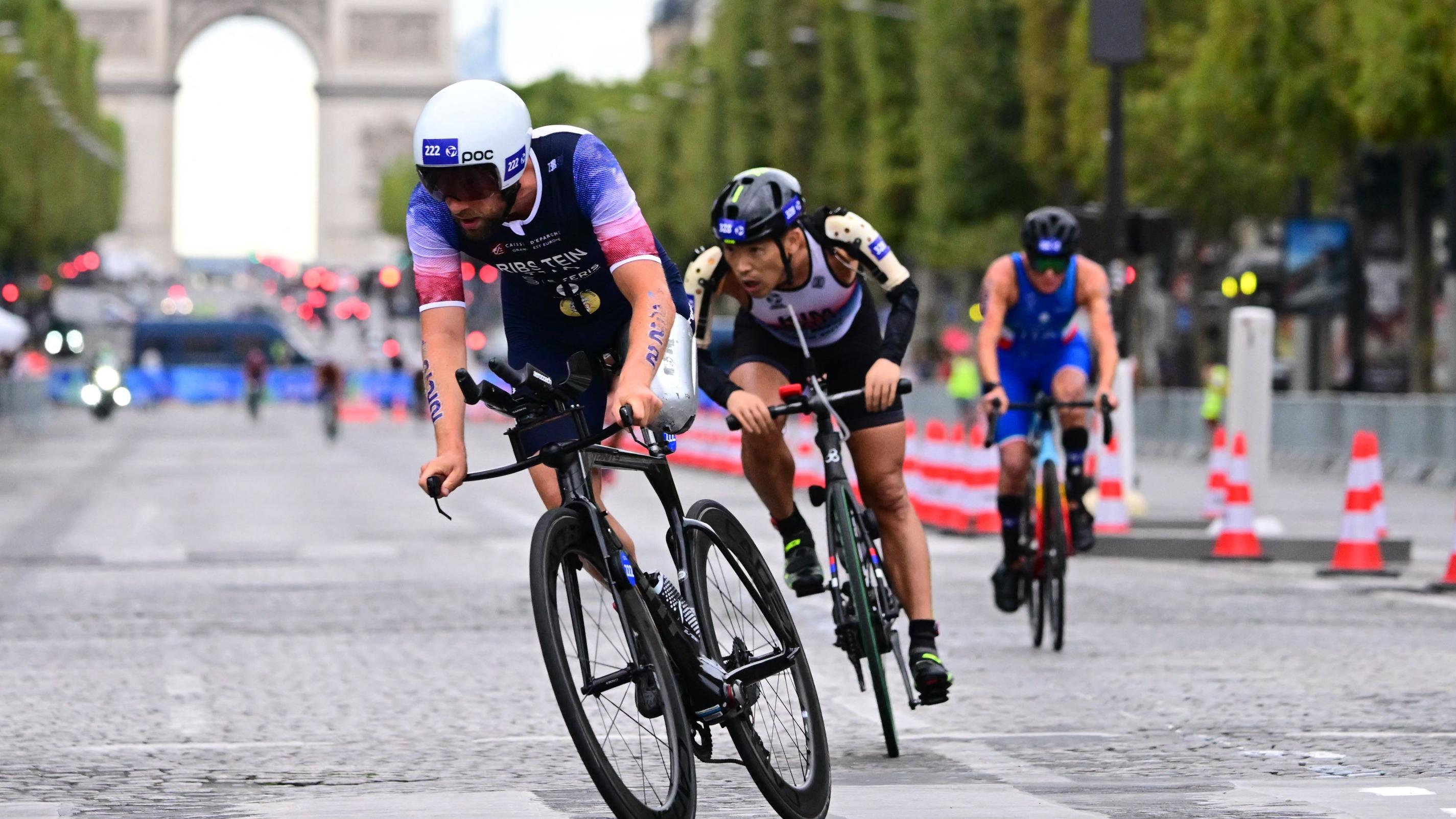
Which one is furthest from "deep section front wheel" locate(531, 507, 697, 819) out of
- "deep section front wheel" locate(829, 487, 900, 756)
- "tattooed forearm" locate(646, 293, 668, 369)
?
"deep section front wheel" locate(829, 487, 900, 756)

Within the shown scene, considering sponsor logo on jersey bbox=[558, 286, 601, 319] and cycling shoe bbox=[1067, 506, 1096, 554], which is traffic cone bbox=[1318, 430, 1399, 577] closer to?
cycling shoe bbox=[1067, 506, 1096, 554]

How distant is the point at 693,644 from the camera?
19.0ft

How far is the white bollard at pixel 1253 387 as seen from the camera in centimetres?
1708

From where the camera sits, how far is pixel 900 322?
7.55 m

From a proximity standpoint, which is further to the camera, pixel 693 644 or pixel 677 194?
pixel 677 194

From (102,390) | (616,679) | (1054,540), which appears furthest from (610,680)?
(102,390)

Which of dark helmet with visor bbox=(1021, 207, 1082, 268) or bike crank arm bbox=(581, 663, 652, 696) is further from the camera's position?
dark helmet with visor bbox=(1021, 207, 1082, 268)

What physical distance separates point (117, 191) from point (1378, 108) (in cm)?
11089

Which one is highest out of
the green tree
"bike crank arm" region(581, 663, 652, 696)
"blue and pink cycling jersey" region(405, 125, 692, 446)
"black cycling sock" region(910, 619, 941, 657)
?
the green tree

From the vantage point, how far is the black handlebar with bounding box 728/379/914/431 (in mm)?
7449

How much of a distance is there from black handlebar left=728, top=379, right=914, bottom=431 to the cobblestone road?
3.03 feet

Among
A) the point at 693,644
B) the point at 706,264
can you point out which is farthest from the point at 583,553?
the point at 706,264

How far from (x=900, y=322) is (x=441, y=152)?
7.39 ft

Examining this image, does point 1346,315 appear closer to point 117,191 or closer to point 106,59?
point 117,191
